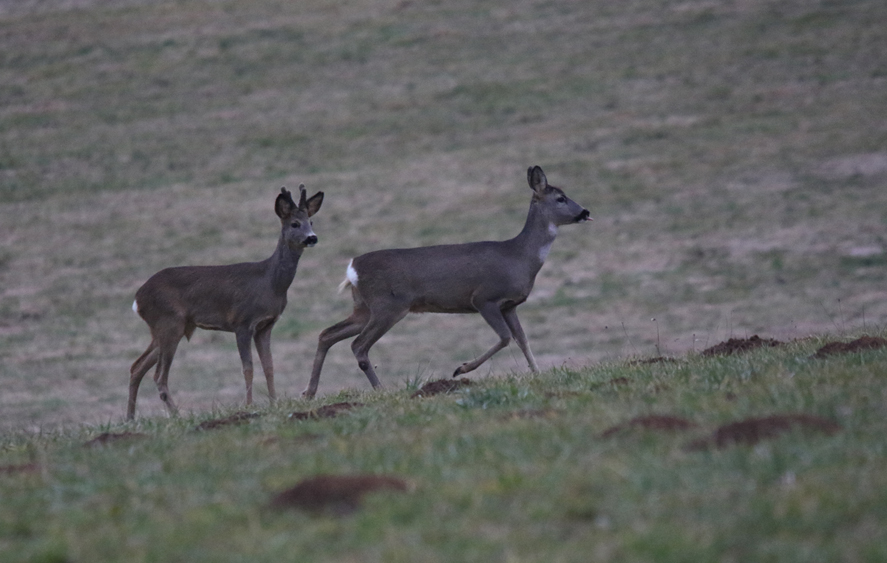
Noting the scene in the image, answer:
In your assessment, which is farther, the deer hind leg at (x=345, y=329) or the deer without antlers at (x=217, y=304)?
the deer hind leg at (x=345, y=329)

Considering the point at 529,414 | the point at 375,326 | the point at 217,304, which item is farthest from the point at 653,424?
the point at 217,304

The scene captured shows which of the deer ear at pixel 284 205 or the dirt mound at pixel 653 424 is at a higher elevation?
the deer ear at pixel 284 205

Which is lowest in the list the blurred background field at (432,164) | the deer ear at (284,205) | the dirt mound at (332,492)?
the blurred background field at (432,164)

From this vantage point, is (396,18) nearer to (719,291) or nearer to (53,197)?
(53,197)

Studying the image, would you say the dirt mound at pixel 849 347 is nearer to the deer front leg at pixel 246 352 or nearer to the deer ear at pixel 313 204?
the deer front leg at pixel 246 352

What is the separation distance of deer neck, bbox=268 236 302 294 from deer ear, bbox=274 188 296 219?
0.97 feet

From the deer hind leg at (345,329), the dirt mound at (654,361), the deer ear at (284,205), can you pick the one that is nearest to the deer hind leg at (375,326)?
the deer hind leg at (345,329)

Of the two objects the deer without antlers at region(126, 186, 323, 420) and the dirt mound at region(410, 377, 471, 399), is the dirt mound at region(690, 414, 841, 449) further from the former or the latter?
the deer without antlers at region(126, 186, 323, 420)

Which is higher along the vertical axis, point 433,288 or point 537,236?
point 537,236

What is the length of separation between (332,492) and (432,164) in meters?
28.6

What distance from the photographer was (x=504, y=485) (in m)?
4.74

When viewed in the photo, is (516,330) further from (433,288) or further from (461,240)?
(461,240)

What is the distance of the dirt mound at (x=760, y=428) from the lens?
5172 millimetres

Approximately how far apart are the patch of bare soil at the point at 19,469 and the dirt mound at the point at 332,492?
6.58 ft
